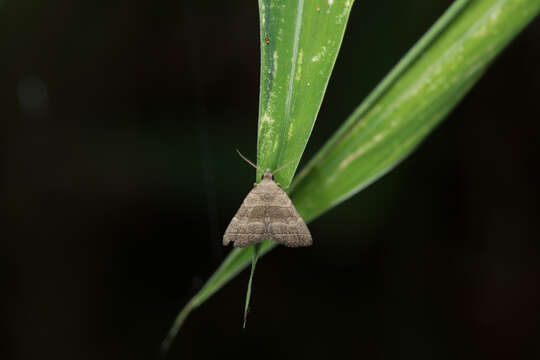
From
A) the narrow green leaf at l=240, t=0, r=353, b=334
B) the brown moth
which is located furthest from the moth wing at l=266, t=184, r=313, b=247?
the narrow green leaf at l=240, t=0, r=353, b=334

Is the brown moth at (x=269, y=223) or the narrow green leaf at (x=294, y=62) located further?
the brown moth at (x=269, y=223)

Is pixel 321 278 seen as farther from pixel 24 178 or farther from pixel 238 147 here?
pixel 24 178

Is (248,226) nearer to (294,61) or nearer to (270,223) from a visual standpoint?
(270,223)

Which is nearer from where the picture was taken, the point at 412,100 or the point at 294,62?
the point at 294,62

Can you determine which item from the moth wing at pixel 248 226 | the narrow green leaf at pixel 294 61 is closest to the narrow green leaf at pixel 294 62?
the narrow green leaf at pixel 294 61

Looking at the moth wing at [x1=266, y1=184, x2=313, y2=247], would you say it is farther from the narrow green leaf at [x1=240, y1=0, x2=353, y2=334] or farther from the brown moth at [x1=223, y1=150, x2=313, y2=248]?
the narrow green leaf at [x1=240, y1=0, x2=353, y2=334]

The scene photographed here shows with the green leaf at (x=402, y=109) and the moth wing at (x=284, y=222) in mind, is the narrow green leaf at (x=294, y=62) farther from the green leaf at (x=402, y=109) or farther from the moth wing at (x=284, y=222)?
the moth wing at (x=284, y=222)

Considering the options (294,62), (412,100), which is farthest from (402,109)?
(294,62)
